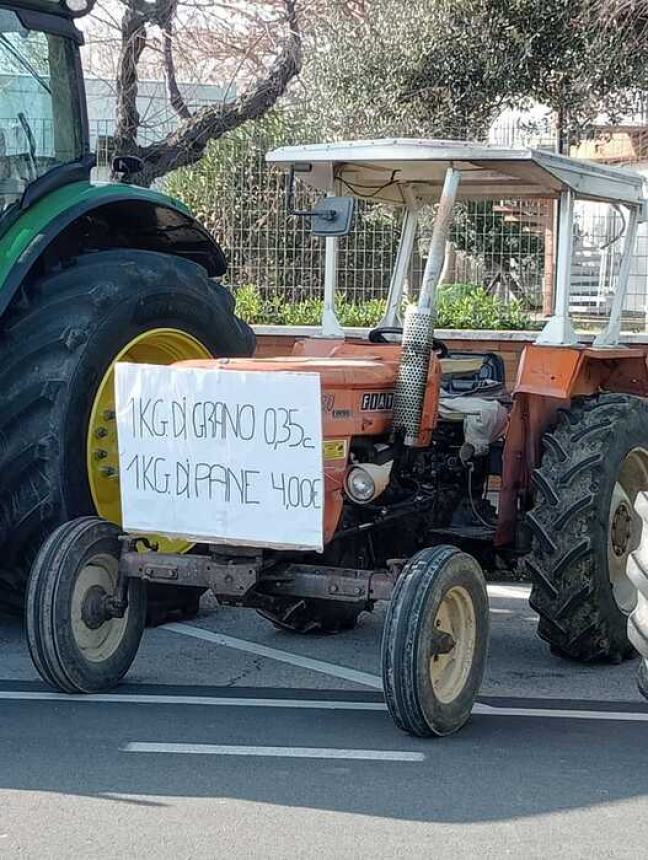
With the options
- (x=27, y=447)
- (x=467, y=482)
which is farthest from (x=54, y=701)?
(x=467, y=482)

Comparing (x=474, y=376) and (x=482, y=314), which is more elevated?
(x=474, y=376)

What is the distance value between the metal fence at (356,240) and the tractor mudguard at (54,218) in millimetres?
2847

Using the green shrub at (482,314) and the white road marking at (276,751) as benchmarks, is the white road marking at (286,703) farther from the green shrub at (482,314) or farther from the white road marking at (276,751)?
the green shrub at (482,314)

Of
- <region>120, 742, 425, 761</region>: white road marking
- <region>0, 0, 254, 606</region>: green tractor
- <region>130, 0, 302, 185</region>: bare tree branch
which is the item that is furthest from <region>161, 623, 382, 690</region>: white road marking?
<region>130, 0, 302, 185</region>: bare tree branch

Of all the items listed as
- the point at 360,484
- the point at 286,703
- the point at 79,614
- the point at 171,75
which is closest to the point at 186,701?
the point at 286,703

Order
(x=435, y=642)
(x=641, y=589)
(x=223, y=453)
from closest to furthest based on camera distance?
(x=641, y=589) → (x=435, y=642) → (x=223, y=453)

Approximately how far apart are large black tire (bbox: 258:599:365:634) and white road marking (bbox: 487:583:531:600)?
4.67ft

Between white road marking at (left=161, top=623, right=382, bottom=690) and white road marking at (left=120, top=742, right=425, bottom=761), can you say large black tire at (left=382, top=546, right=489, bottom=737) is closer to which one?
white road marking at (left=120, top=742, right=425, bottom=761)

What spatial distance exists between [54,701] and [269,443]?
1344 millimetres

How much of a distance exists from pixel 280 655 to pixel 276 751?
63.5 inches

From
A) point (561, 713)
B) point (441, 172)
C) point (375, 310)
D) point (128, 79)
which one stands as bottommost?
point (561, 713)

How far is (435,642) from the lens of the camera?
5289 millimetres

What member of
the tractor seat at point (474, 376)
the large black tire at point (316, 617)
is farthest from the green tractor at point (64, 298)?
the tractor seat at point (474, 376)

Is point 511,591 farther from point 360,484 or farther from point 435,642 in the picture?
point 435,642
